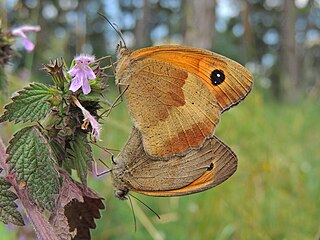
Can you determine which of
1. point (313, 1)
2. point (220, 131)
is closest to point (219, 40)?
point (313, 1)

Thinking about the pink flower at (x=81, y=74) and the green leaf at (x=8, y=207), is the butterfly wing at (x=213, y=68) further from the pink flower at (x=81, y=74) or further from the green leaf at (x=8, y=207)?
the green leaf at (x=8, y=207)

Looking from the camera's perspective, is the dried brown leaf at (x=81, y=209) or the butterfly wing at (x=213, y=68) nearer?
the dried brown leaf at (x=81, y=209)

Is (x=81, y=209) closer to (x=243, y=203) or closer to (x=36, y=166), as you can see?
(x=36, y=166)

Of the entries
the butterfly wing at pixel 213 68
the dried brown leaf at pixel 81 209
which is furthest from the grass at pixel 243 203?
the butterfly wing at pixel 213 68

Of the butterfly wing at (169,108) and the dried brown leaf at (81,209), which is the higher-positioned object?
the butterfly wing at (169,108)

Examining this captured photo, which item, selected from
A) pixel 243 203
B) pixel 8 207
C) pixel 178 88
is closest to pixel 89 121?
pixel 8 207

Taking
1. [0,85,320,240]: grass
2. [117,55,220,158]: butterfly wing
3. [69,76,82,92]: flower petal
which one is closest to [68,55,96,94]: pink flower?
[69,76,82,92]: flower petal

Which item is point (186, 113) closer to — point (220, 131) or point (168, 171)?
point (168, 171)
